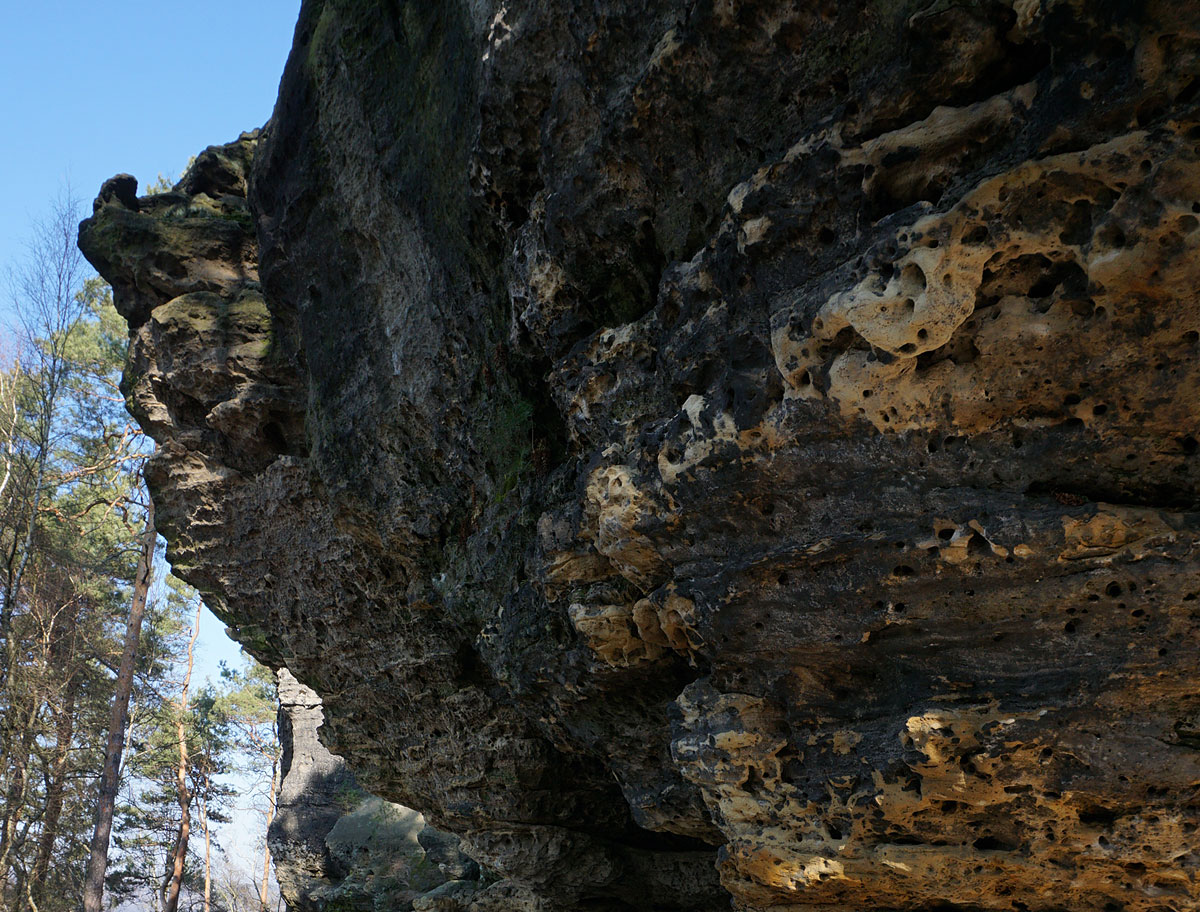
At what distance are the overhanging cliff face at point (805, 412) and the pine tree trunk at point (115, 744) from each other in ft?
36.4

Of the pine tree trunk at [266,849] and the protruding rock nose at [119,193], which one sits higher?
the protruding rock nose at [119,193]

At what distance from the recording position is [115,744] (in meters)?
18.8

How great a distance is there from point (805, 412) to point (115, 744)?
19465 mm

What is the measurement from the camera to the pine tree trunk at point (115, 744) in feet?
57.9

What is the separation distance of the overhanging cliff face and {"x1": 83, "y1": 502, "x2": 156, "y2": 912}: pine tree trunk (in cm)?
1109

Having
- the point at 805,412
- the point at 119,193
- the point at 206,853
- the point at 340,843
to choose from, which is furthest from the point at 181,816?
the point at 805,412

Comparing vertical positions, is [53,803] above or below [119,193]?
below

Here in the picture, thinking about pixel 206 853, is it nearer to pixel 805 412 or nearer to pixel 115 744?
pixel 115 744

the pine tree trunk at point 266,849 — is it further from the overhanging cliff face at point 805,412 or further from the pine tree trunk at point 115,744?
the overhanging cliff face at point 805,412

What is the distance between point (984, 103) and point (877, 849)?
13.9 feet

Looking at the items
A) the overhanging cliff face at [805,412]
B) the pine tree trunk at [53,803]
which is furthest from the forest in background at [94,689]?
the overhanging cliff face at [805,412]

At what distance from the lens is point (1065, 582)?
4305 millimetres

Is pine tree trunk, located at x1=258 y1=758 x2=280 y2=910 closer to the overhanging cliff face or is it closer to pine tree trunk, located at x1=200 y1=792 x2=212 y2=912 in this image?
pine tree trunk, located at x1=200 y1=792 x2=212 y2=912

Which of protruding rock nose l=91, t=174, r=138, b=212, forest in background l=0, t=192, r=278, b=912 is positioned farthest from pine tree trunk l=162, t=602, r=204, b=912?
protruding rock nose l=91, t=174, r=138, b=212
